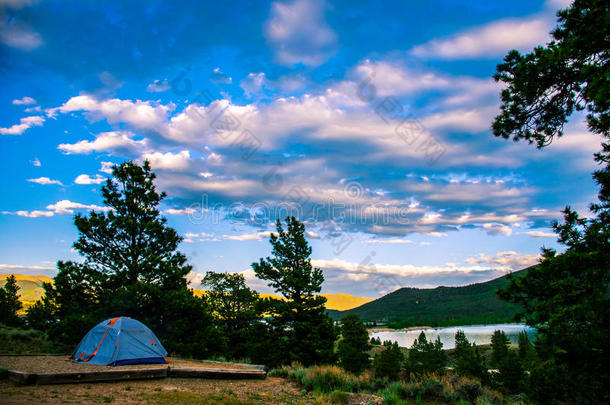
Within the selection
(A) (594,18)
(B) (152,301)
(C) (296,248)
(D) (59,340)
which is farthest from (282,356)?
(A) (594,18)

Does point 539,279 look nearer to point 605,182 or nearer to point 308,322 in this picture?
point 605,182

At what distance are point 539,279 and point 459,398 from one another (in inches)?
225

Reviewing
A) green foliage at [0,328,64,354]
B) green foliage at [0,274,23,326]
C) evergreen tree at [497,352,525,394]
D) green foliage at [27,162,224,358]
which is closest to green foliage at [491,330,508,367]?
evergreen tree at [497,352,525,394]

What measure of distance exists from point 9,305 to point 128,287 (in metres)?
34.2

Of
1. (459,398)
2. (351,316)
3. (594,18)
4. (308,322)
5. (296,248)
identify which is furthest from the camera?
(351,316)

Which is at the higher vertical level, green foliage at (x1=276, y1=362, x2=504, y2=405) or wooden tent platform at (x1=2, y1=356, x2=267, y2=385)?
wooden tent platform at (x1=2, y1=356, x2=267, y2=385)

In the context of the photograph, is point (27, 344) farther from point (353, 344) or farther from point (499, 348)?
point (499, 348)

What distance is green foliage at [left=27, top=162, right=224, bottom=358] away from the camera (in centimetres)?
1986

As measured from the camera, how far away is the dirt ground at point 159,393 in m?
7.90

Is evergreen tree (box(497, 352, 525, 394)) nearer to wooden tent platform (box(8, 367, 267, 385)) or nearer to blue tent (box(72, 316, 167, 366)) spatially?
wooden tent platform (box(8, 367, 267, 385))

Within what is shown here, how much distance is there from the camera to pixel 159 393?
9086mm

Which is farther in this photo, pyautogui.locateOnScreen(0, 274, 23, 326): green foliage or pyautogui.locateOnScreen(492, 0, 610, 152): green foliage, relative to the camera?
pyautogui.locateOnScreen(0, 274, 23, 326): green foliage

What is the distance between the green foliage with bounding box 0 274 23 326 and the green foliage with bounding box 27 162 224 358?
2252 cm

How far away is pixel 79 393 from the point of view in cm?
859
